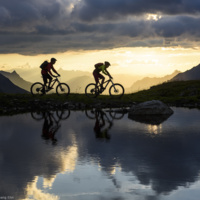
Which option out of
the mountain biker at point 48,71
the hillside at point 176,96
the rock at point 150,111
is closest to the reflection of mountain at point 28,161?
the rock at point 150,111

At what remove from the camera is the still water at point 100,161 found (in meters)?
7.80

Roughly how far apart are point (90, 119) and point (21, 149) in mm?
8500

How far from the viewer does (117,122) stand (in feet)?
62.5

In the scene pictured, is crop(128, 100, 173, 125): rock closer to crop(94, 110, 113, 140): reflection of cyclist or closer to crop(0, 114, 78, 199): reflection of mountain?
crop(94, 110, 113, 140): reflection of cyclist

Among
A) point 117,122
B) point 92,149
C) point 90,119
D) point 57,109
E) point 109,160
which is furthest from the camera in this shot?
point 57,109

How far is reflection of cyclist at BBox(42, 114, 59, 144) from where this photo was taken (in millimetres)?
14451

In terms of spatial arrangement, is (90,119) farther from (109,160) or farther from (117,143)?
(109,160)

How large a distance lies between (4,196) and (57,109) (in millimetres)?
18844

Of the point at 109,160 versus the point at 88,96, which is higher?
the point at 88,96

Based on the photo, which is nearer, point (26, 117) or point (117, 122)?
point (117, 122)

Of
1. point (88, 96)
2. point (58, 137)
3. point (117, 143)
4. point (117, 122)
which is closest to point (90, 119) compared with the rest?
point (117, 122)

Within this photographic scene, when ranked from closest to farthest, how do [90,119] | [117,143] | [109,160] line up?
1. [109,160]
2. [117,143]
3. [90,119]

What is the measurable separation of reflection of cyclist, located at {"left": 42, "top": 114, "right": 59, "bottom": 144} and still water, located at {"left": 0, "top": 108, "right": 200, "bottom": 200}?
4 centimetres

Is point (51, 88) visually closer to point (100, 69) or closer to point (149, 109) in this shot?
point (100, 69)
